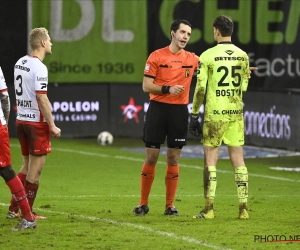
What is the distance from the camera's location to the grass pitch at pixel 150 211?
9.03 m

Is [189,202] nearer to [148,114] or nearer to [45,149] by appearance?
[148,114]

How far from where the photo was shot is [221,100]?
33.4 feet

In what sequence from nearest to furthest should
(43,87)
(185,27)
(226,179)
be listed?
1. (43,87)
2. (185,27)
3. (226,179)

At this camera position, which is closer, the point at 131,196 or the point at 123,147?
the point at 131,196

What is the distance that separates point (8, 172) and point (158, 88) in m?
2.08

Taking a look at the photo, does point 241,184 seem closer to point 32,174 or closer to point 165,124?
point 165,124

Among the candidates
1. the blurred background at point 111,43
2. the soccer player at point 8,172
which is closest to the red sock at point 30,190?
the soccer player at point 8,172

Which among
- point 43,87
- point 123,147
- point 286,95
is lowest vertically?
point 123,147

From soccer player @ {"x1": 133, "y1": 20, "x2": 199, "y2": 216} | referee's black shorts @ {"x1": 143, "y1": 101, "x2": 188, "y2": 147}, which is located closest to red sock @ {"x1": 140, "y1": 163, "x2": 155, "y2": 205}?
soccer player @ {"x1": 133, "y1": 20, "x2": 199, "y2": 216}

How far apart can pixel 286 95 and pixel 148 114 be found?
8.57 m

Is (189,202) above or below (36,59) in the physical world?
below

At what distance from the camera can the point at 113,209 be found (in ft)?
37.0

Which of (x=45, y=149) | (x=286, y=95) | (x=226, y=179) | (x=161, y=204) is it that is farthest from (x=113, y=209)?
(x=286, y=95)

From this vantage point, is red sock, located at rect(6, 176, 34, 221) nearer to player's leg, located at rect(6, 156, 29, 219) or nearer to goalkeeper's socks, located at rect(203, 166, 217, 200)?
player's leg, located at rect(6, 156, 29, 219)
